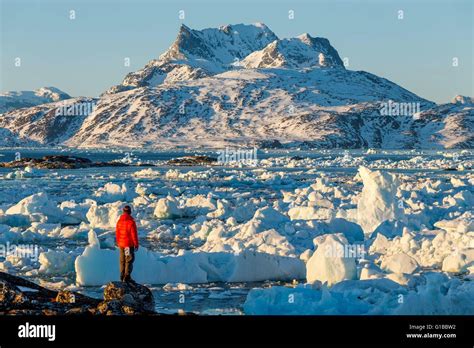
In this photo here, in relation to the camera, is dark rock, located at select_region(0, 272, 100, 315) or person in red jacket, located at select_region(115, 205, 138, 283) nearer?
dark rock, located at select_region(0, 272, 100, 315)

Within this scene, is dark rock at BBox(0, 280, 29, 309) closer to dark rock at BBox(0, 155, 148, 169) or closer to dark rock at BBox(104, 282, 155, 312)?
dark rock at BBox(104, 282, 155, 312)

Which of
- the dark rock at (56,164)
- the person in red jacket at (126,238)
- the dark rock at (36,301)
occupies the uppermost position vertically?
the dark rock at (56,164)

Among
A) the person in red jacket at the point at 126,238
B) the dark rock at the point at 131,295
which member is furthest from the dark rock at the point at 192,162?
the dark rock at the point at 131,295

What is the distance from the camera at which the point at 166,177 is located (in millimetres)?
66688

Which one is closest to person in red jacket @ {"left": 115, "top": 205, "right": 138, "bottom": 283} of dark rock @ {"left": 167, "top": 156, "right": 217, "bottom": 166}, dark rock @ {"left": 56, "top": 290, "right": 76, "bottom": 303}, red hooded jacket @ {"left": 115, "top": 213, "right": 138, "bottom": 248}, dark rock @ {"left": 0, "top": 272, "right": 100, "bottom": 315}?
red hooded jacket @ {"left": 115, "top": 213, "right": 138, "bottom": 248}

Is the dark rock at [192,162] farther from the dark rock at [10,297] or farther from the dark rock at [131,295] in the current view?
the dark rock at [131,295]

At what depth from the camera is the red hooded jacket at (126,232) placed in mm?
14914

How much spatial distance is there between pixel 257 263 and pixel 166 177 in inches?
1877

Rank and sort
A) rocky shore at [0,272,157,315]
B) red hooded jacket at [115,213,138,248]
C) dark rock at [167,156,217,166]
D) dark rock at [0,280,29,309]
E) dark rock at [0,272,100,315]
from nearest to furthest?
rocky shore at [0,272,157,315] → dark rock at [0,272,100,315] → dark rock at [0,280,29,309] → red hooded jacket at [115,213,138,248] → dark rock at [167,156,217,166]

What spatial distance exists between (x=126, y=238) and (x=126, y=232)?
16 cm

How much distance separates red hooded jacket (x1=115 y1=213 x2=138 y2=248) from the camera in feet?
48.9

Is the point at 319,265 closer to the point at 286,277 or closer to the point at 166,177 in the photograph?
the point at 286,277

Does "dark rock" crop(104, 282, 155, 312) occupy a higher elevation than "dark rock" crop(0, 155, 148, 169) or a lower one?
lower

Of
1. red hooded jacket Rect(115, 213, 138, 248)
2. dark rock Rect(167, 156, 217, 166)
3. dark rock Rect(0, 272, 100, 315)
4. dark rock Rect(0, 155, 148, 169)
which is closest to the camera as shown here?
dark rock Rect(0, 272, 100, 315)
